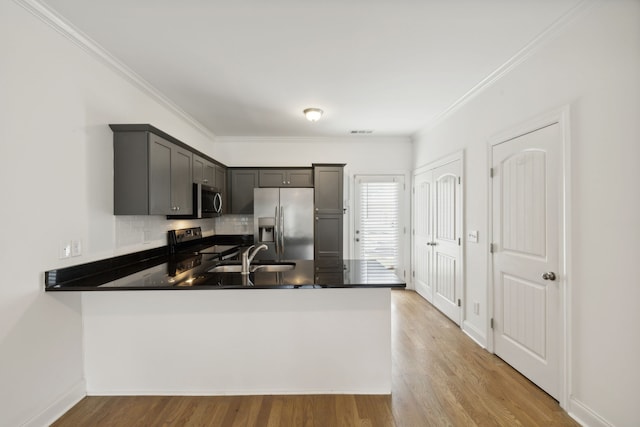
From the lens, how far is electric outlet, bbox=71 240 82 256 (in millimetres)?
2125

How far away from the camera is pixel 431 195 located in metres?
4.42

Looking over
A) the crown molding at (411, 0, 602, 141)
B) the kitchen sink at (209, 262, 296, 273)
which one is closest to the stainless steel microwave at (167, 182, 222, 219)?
the kitchen sink at (209, 262, 296, 273)

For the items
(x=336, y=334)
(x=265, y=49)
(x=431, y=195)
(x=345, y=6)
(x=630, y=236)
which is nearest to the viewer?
(x=630, y=236)

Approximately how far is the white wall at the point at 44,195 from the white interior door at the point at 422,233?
13.1ft

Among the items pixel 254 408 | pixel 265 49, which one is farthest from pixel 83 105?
pixel 254 408

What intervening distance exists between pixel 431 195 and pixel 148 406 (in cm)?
→ 403

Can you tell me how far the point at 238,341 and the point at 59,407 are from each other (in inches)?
47.9

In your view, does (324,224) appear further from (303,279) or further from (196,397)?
(196,397)

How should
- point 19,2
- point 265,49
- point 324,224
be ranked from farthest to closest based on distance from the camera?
1. point 324,224
2. point 265,49
3. point 19,2

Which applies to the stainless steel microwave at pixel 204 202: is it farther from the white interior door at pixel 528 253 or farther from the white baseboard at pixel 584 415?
the white baseboard at pixel 584 415

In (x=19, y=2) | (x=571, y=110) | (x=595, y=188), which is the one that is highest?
(x=19, y=2)

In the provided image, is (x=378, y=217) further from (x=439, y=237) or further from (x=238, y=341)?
(x=238, y=341)

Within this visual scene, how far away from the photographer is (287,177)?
489 cm

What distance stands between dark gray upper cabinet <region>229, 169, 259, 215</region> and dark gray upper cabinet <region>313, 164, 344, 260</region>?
1088 mm
